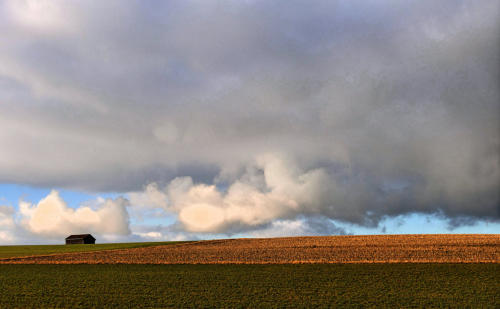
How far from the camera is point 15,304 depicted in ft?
78.8

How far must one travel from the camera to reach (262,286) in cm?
2883

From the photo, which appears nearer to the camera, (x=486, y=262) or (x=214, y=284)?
(x=214, y=284)

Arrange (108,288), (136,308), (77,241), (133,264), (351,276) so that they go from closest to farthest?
(136,308) → (108,288) → (351,276) → (133,264) → (77,241)

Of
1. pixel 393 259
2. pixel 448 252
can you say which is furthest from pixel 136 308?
pixel 448 252

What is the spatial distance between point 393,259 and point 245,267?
15.0 m

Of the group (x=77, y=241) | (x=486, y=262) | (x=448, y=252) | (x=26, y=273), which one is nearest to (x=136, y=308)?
(x=26, y=273)

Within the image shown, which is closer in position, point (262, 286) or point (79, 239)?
point (262, 286)

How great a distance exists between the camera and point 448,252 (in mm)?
47969

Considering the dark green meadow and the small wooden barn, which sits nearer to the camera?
the dark green meadow

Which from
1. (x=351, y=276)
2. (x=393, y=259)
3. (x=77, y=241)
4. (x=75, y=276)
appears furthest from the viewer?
(x=77, y=241)

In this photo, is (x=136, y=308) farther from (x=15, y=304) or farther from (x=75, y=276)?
(x=75, y=276)

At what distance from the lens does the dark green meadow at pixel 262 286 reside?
77.7ft

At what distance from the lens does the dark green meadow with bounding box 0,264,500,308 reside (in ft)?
77.7

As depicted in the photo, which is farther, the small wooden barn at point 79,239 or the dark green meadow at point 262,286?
the small wooden barn at point 79,239
